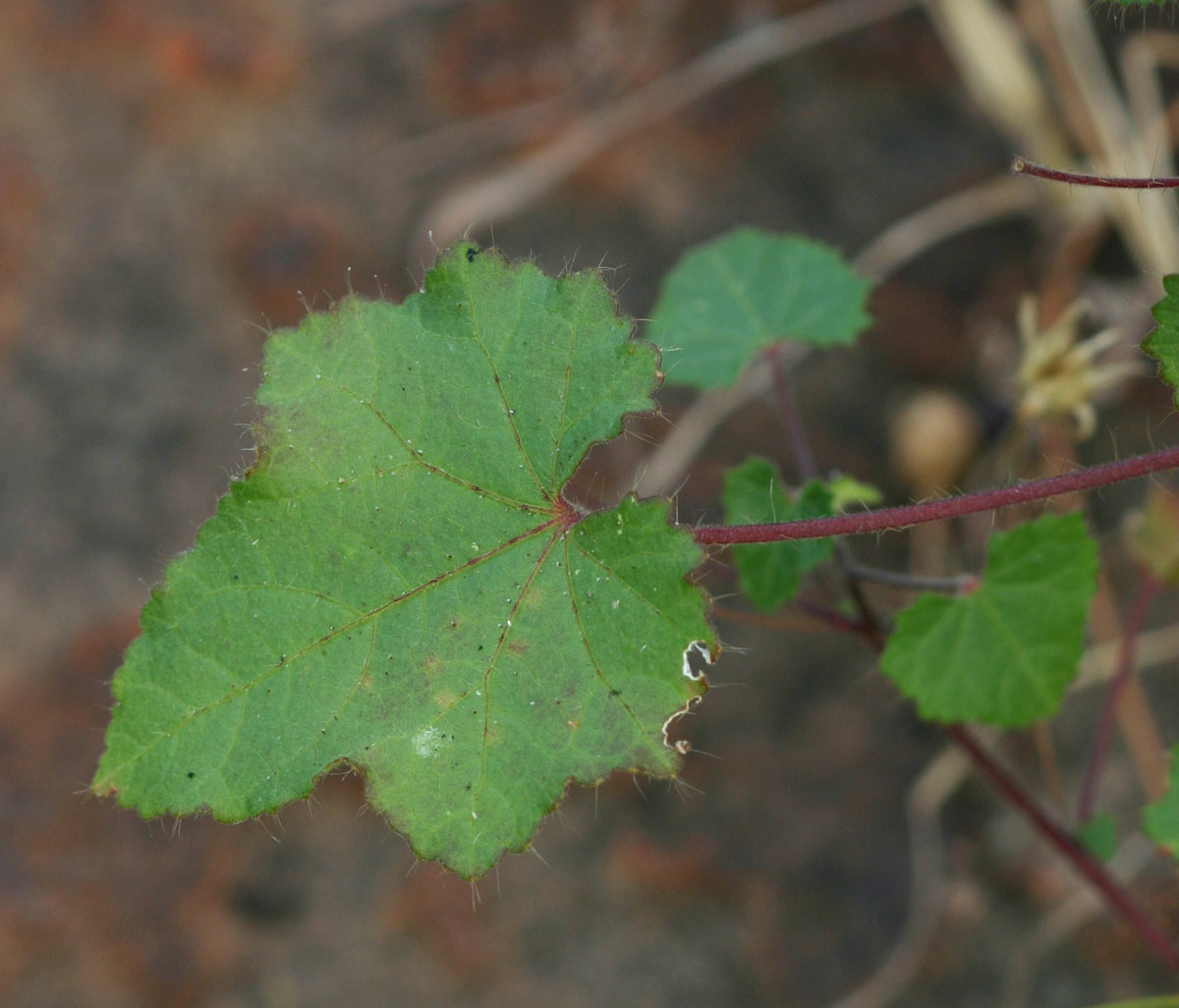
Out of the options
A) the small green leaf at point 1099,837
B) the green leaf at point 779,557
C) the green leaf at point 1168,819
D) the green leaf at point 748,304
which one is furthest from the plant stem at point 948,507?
the small green leaf at point 1099,837

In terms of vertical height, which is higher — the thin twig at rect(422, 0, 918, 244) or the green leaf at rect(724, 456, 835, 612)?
the thin twig at rect(422, 0, 918, 244)

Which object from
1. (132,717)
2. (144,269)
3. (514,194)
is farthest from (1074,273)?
(132,717)

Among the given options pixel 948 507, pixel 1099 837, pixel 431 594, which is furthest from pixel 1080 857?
pixel 431 594

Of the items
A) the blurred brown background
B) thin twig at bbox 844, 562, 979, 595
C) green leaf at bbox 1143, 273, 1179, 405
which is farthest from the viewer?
the blurred brown background

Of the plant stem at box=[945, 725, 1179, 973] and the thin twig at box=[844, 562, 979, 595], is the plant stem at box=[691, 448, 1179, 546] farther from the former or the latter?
the plant stem at box=[945, 725, 1179, 973]

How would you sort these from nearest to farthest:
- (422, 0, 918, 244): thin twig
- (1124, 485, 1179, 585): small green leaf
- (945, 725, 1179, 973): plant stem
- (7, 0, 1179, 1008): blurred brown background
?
1. (945, 725, 1179, 973): plant stem
2. (1124, 485, 1179, 585): small green leaf
3. (7, 0, 1179, 1008): blurred brown background
4. (422, 0, 918, 244): thin twig

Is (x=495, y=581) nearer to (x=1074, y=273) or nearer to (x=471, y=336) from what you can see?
(x=471, y=336)

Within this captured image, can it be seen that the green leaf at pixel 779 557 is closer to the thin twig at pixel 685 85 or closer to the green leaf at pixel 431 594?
the green leaf at pixel 431 594

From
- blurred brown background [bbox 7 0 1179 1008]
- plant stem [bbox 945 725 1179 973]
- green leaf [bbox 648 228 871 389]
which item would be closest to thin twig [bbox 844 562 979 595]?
plant stem [bbox 945 725 1179 973]
